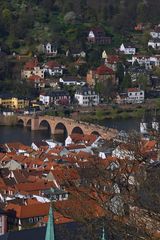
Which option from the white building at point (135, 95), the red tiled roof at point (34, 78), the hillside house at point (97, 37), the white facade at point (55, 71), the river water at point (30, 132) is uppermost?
the hillside house at point (97, 37)

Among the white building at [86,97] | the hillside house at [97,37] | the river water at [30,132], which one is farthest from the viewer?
the hillside house at [97,37]

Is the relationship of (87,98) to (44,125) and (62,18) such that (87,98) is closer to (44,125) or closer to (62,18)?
(44,125)

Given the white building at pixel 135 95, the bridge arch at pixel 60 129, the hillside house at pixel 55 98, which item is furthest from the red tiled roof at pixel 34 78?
the bridge arch at pixel 60 129

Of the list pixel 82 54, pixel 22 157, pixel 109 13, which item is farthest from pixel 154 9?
pixel 22 157

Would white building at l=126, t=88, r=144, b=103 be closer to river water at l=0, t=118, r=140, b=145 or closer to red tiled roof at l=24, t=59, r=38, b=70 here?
river water at l=0, t=118, r=140, b=145

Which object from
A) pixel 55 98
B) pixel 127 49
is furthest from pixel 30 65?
pixel 127 49

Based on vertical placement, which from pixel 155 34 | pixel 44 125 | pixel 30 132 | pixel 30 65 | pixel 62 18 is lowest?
pixel 30 132

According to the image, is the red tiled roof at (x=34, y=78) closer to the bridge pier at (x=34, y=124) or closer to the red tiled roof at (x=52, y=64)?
the red tiled roof at (x=52, y=64)
